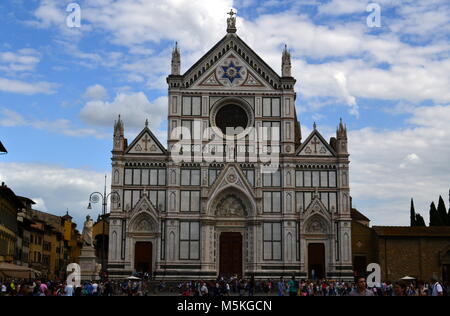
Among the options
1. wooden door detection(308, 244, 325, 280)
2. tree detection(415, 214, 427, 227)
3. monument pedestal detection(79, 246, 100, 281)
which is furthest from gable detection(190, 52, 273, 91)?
tree detection(415, 214, 427, 227)

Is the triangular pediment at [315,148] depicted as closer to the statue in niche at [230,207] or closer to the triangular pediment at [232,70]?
the triangular pediment at [232,70]

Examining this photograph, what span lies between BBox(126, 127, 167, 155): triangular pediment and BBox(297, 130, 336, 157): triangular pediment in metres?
12.3

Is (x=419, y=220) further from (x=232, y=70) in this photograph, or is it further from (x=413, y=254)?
(x=232, y=70)

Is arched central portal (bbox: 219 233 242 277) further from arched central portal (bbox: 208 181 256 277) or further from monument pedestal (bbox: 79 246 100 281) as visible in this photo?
monument pedestal (bbox: 79 246 100 281)

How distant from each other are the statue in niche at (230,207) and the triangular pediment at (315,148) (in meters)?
6.96

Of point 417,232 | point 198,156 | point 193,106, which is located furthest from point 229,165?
point 417,232

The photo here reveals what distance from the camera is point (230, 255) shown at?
180 ft

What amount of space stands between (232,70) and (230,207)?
12.4m

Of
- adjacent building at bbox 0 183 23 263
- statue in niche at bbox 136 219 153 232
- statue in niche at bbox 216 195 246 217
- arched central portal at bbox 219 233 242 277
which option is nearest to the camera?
adjacent building at bbox 0 183 23 263

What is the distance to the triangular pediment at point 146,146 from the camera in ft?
180

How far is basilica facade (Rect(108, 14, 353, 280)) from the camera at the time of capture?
53.8 m

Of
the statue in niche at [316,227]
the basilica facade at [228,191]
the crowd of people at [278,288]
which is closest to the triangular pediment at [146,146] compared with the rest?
the basilica facade at [228,191]

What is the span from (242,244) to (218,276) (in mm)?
3486
